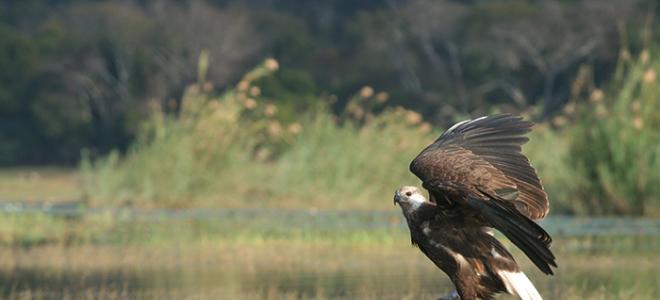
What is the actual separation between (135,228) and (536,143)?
524cm

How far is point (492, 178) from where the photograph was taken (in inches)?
341

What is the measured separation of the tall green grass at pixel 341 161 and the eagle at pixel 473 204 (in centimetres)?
737

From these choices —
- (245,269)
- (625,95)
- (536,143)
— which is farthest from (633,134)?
(245,269)

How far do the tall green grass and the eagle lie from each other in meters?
7.37

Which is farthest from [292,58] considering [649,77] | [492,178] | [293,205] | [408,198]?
[408,198]

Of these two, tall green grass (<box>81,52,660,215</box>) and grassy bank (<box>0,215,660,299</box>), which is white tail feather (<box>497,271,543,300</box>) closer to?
grassy bank (<box>0,215,660,299</box>)

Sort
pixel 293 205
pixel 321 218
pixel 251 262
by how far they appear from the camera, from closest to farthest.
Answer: pixel 251 262 → pixel 321 218 → pixel 293 205

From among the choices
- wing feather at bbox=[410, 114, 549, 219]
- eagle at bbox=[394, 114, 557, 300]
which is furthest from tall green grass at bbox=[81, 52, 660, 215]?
eagle at bbox=[394, 114, 557, 300]

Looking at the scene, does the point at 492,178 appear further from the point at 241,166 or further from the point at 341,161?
the point at 341,161

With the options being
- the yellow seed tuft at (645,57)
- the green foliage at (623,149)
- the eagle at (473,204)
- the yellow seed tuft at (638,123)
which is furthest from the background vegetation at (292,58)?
the eagle at (473,204)

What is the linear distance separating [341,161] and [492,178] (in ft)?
31.9

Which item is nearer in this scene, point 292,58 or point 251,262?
point 251,262

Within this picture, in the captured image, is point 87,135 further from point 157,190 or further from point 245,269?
point 245,269

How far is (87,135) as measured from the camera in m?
38.5
